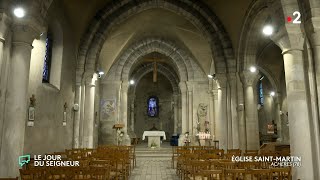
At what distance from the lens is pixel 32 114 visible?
7.76 metres

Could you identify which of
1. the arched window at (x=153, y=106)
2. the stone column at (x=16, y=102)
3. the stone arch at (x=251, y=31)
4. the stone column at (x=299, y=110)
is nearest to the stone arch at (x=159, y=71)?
the arched window at (x=153, y=106)

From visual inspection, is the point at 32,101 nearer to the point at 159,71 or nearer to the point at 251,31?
the point at 251,31

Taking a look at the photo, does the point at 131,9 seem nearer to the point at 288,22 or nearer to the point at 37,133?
the point at 37,133

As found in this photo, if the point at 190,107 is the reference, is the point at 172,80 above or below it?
above

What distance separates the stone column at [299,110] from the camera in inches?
228

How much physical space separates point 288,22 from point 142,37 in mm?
13731

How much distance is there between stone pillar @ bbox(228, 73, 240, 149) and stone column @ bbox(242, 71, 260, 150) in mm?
494

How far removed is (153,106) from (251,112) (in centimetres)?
1973

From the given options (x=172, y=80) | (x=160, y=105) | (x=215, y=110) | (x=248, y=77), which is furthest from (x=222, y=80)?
(x=160, y=105)

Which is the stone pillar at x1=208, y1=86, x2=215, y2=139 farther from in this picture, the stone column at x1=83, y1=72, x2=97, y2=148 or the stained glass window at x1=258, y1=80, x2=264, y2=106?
the stone column at x1=83, y1=72, x2=97, y2=148

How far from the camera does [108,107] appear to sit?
18.9 metres

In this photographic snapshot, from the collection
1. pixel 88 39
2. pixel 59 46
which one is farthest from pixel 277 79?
pixel 59 46

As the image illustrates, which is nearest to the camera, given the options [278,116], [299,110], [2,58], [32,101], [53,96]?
[2,58]

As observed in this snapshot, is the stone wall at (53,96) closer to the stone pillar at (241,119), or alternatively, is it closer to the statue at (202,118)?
the stone pillar at (241,119)
